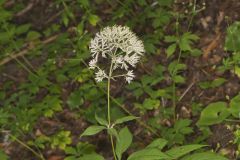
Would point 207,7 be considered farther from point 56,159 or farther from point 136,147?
point 56,159

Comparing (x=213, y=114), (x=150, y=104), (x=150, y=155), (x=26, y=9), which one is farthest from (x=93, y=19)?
(x=150, y=155)

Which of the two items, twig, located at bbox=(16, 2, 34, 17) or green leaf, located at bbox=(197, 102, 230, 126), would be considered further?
twig, located at bbox=(16, 2, 34, 17)

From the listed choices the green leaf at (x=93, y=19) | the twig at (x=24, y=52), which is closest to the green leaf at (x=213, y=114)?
the green leaf at (x=93, y=19)

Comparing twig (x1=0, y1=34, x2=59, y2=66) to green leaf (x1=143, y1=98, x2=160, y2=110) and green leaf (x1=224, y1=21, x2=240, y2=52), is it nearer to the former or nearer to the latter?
green leaf (x1=143, y1=98, x2=160, y2=110)

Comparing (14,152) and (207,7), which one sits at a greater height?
(207,7)

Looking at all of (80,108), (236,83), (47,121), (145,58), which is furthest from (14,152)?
(236,83)

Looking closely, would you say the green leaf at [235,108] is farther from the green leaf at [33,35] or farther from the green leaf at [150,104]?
the green leaf at [33,35]

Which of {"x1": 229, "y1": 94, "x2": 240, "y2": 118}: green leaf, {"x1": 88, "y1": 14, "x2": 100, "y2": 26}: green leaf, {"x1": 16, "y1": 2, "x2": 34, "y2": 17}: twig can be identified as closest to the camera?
{"x1": 229, "y1": 94, "x2": 240, "y2": 118}: green leaf

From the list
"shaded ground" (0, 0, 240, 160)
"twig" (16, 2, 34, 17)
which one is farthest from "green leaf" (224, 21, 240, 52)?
"twig" (16, 2, 34, 17)
